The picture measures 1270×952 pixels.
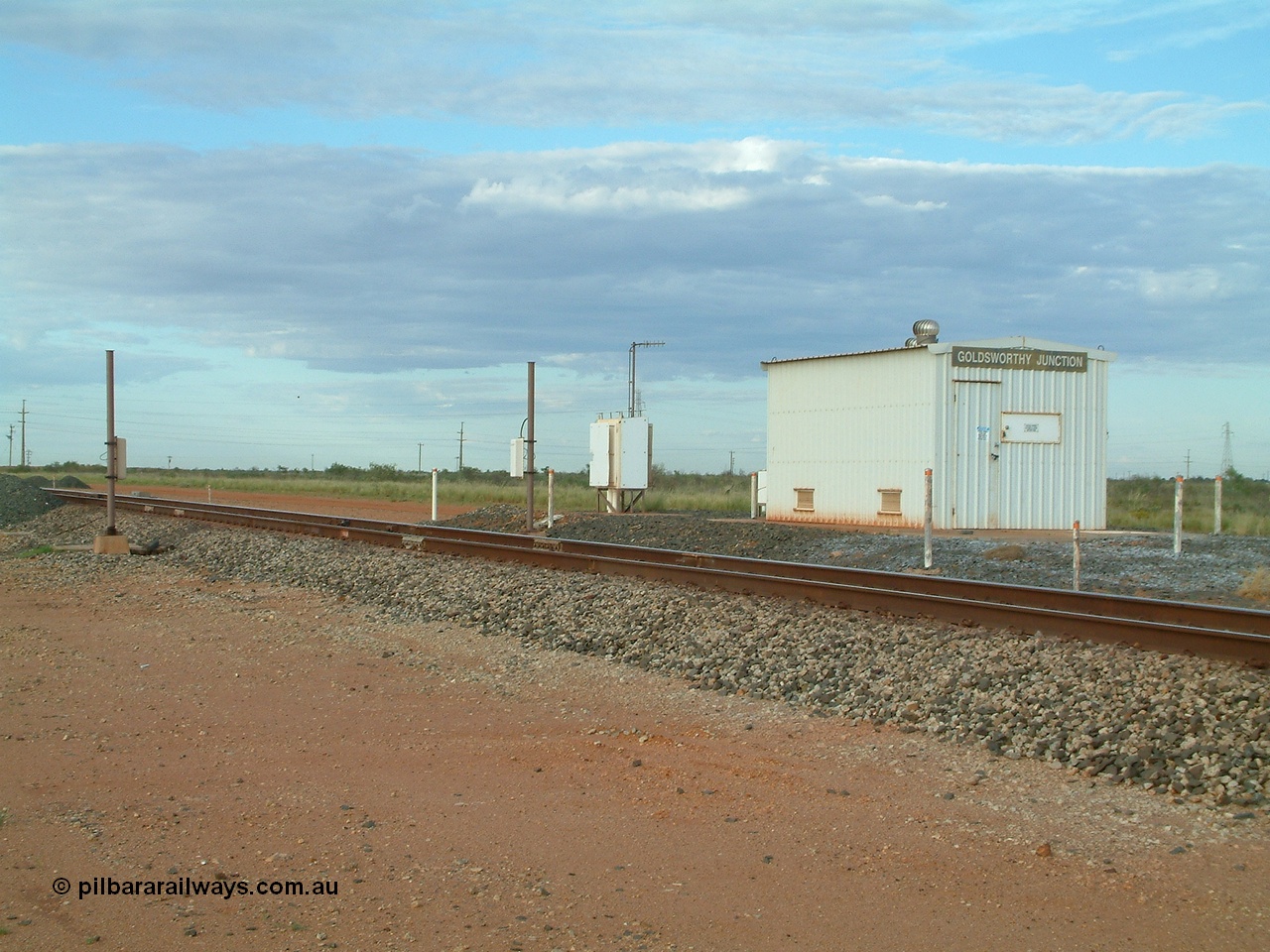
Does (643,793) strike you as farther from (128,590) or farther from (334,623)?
(128,590)

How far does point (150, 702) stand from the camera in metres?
8.41

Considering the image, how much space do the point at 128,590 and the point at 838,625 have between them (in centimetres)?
968

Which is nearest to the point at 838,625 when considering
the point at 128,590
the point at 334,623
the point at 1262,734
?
the point at 1262,734

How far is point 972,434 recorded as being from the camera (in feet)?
75.0

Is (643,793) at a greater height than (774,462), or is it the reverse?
(774,462)

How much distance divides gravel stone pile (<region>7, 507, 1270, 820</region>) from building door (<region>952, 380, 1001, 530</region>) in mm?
10688

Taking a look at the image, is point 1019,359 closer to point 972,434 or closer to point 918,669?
point 972,434

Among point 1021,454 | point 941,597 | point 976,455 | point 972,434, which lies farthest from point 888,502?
point 941,597

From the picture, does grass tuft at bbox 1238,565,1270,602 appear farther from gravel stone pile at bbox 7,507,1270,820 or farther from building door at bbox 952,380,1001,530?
building door at bbox 952,380,1001,530

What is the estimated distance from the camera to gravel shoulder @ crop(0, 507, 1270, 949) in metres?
4.63

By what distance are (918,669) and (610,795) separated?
11.5 feet

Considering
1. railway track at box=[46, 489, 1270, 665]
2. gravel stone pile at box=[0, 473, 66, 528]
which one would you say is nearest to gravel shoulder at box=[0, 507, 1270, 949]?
railway track at box=[46, 489, 1270, 665]

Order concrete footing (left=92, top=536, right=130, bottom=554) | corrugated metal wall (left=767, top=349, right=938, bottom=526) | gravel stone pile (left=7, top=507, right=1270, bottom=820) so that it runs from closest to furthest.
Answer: gravel stone pile (left=7, top=507, right=1270, bottom=820) < concrete footing (left=92, top=536, right=130, bottom=554) < corrugated metal wall (left=767, top=349, right=938, bottom=526)

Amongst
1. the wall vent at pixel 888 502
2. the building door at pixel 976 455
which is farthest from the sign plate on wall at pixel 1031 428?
the wall vent at pixel 888 502
